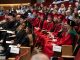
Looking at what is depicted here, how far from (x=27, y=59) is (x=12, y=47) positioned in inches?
21.1

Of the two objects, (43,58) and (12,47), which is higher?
(43,58)

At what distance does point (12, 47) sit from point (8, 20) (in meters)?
6.09

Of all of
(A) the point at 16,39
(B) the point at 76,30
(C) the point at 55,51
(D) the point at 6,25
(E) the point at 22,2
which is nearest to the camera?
(C) the point at 55,51

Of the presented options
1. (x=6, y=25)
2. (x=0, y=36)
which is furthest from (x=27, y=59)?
(x=6, y=25)

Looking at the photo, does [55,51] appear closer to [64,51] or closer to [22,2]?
[64,51]

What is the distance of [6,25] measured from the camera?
1224 cm

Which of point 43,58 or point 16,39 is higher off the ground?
point 43,58

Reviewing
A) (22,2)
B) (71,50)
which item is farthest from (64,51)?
(22,2)

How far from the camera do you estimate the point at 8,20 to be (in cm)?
1253

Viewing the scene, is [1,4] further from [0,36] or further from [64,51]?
[64,51]

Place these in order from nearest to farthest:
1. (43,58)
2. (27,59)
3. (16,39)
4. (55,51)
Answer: (43,58)
(27,59)
(55,51)
(16,39)

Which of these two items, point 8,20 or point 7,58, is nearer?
point 7,58

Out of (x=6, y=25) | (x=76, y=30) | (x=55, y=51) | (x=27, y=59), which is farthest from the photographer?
(x=6, y=25)

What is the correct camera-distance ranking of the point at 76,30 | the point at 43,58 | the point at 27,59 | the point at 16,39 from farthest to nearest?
1. the point at 16,39
2. the point at 76,30
3. the point at 27,59
4. the point at 43,58
